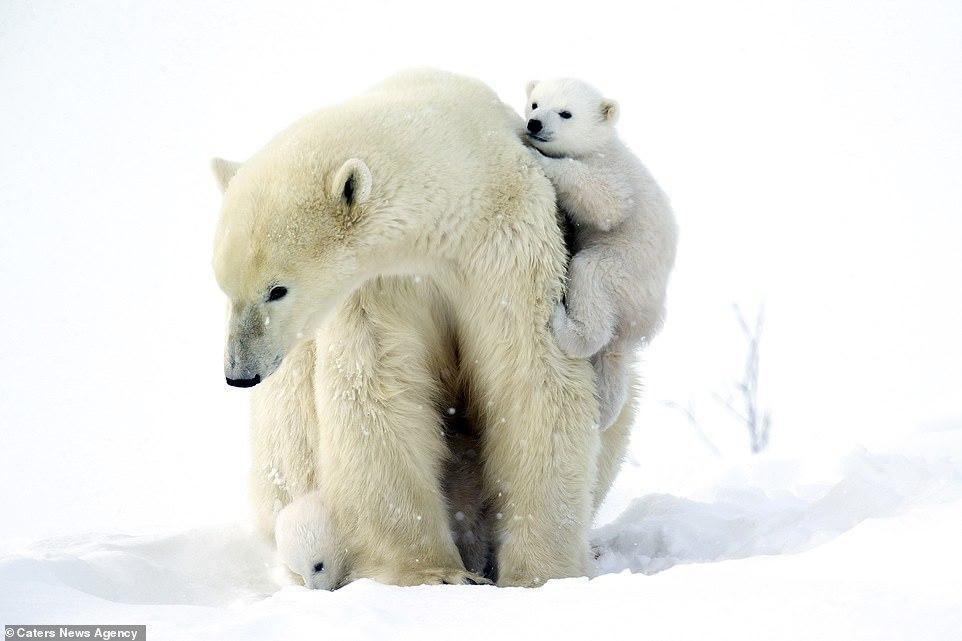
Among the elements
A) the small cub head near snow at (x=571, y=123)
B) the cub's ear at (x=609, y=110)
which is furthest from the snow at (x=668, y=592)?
the cub's ear at (x=609, y=110)

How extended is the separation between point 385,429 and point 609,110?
1660mm

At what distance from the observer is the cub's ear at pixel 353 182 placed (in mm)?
3383

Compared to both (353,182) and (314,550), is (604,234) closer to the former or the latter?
(353,182)

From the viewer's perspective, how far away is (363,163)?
3426mm

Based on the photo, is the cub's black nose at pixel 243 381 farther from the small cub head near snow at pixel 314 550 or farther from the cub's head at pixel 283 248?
the small cub head near snow at pixel 314 550

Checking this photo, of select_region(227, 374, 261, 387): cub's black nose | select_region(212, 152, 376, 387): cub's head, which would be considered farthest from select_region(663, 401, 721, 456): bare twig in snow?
select_region(227, 374, 261, 387): cub's black nose

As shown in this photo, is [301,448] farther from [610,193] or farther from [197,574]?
[610,193]

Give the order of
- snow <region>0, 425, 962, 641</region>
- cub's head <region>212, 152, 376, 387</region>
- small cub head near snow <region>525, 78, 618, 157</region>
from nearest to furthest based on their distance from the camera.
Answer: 1. snow <region>0, 425, 962, 641</region>
2. cub's head <region>212, 152, 376, 387</region>
3. small cub head near snow <region>525, 78, 618, 157</region>

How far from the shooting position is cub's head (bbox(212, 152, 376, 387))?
3346 mm

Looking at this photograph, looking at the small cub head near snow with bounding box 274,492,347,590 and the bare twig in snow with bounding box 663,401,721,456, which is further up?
the small cub head near snow with bounding box 274,492,347,590

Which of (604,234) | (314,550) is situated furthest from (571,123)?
(314,550)

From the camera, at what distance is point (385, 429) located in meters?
3.90

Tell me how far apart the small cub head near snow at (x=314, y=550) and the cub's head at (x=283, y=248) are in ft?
2.99

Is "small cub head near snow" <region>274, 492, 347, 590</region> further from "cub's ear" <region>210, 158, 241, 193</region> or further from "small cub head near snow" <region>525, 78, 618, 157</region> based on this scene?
"small cub head near snow" <region>525, 78, 618, 157</region>
